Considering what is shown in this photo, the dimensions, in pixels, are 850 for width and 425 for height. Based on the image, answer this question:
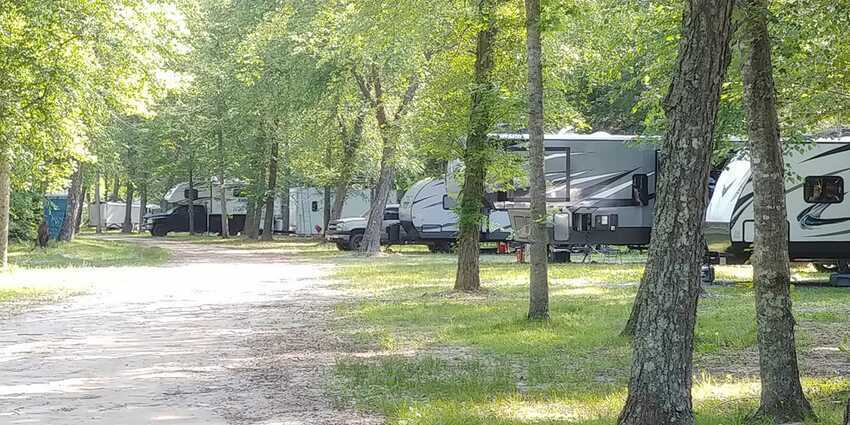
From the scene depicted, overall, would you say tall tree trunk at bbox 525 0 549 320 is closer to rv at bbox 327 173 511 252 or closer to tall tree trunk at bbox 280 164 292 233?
rv at bbox 327 173 511 252

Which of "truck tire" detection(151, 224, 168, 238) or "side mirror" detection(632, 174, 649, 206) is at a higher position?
"side mirror" detection(632, 174, 649, 206)

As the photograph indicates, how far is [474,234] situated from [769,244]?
35.6 ft

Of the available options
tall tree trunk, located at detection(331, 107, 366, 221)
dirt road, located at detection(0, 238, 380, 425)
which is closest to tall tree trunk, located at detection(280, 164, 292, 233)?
tall tree trunk, located at detection(331, 107, 366, 221)

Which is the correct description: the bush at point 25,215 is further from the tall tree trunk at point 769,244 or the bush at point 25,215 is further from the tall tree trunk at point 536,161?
the tall tree trunk at point 769,244

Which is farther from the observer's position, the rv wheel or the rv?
the rv wheel

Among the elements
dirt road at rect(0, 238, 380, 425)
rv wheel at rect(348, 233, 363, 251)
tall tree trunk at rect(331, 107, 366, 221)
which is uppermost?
tall tree trunk at rect(331, 107, 366, 221)

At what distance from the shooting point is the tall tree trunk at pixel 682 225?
557 cm

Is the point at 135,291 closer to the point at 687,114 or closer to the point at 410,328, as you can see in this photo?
the point at 410,328

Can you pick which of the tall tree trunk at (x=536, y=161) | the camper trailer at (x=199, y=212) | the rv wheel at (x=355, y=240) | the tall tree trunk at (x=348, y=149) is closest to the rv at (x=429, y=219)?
the rv wheel at (x=355, y=240)

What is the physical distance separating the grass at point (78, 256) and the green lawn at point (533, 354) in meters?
11.7

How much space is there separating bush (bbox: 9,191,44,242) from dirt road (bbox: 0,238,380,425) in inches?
642

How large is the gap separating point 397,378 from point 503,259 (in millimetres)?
20657

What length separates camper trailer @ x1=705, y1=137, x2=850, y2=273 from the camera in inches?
773

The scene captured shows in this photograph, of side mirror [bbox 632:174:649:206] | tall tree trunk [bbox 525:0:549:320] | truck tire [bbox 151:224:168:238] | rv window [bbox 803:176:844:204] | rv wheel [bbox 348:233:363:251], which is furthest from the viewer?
truck tire [bbox 151:224:168:238]
